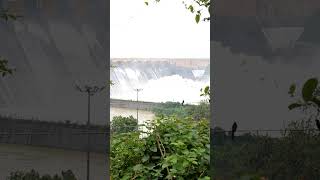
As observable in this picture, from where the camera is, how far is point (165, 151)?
2.62 m

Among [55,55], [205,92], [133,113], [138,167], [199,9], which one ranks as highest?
[199,9]

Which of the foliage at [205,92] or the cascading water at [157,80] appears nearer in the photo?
the foliage at [205,92]

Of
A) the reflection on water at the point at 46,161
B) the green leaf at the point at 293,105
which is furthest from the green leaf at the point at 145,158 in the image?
the green leaf at the point at 293,105

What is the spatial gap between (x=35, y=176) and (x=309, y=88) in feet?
3.69

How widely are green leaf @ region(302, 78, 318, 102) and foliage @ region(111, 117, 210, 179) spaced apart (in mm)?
777

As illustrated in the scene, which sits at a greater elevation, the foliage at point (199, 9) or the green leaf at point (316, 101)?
the foliage at point (199, 9)

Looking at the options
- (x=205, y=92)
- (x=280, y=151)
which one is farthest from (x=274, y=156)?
(x=205, y=92)

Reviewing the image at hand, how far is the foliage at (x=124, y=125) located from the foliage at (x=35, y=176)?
72cm

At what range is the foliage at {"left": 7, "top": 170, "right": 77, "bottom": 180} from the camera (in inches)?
81.0

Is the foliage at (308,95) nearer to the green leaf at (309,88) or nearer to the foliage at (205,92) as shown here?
the green leaf at (309,88)

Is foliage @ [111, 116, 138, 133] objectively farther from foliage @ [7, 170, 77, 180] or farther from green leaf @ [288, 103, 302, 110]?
green leaf @ [288, 103, 302, 110]

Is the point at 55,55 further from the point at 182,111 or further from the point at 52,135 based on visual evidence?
the point at 182,111

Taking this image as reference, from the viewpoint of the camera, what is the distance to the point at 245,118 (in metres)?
1.93

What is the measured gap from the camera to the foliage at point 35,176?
81.0 inches
